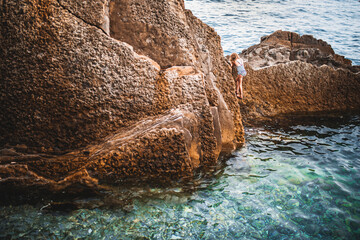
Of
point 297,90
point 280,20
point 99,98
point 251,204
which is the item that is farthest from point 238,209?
point 280,20

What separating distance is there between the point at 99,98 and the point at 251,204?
198 cm

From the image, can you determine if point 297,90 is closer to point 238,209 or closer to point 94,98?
point 238,209

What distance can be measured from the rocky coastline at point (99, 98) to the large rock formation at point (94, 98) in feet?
0.03

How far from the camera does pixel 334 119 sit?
15.5ft

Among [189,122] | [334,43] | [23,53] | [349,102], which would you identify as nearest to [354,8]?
[334,43]

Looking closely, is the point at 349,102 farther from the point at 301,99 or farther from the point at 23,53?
the point at 23,53

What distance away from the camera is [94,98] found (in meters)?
2.47

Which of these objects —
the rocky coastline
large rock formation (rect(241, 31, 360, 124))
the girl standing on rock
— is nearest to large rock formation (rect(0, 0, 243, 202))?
the rocky coastline

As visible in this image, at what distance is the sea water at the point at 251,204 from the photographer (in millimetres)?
2123

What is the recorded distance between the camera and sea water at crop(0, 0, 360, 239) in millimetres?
2123

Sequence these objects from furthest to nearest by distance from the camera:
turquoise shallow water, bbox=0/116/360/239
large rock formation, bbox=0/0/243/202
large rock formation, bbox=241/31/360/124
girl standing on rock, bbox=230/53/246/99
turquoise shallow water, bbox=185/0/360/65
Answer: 1. turquoise shallow water, bbox=185/0/360/65
2. large rock formation, bbox=241/31/360/124
3. girl standing on rock, bbox=230/53/246/99
4. large rock formation, bbox=0/0/243/202
5. turquoise shallow water, bbox=0/116/360/239

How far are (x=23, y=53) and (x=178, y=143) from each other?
1825 mm

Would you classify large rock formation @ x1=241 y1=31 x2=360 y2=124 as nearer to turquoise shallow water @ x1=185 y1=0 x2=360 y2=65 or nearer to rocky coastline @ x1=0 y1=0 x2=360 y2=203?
rocky coastline @ x1=0 y1=0 x2=360 y2=203

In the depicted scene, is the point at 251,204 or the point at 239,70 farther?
the point at 239,70
